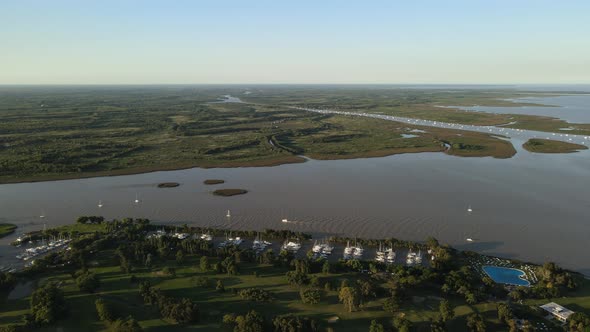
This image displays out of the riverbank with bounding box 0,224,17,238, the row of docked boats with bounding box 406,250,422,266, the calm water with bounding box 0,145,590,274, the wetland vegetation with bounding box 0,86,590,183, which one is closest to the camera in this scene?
the row of docked boats with bounding box 406,250,422,266

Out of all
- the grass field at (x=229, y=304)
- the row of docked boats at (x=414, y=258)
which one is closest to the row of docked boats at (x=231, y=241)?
the grass field at (x=229, y=304)

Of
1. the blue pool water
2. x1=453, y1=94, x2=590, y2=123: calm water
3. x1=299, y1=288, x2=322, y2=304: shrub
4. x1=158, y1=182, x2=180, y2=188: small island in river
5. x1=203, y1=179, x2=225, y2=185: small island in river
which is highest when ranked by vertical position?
x1=453, y1=94, x2=590, y2=123: calm water

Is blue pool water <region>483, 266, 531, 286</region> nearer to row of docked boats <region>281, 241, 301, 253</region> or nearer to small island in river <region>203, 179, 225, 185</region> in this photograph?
row of docked boats <region>281, 241, 301, 253</region>

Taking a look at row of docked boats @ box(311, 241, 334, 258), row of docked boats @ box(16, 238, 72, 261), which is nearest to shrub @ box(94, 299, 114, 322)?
row of docked boats @ box(16, 238, 72, 261)

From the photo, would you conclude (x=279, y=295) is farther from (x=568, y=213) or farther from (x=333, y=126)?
(x=333, y=126)

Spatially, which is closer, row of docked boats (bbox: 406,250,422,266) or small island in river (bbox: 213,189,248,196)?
row of docked boats (bbox: 406,250,422,266)
